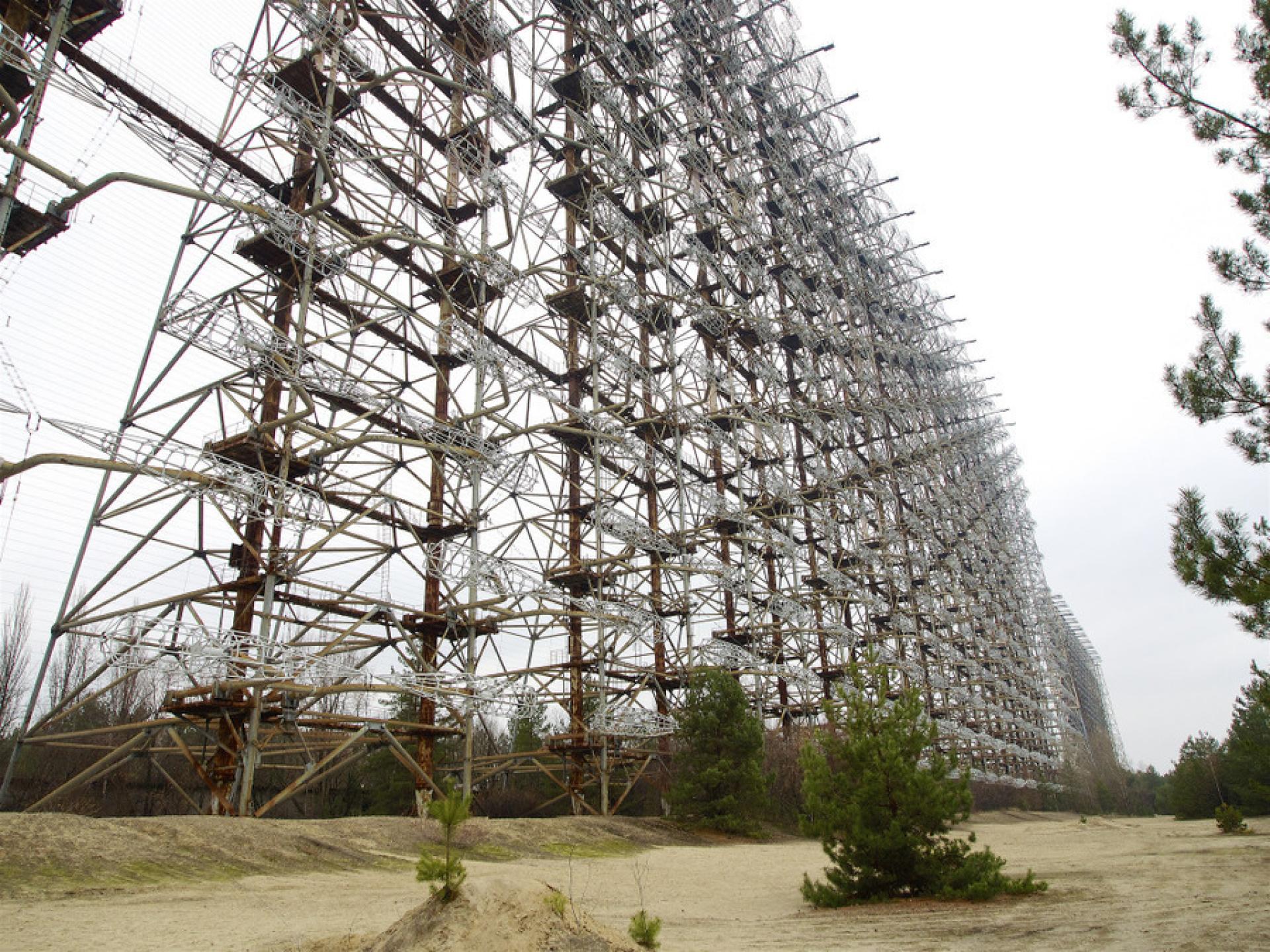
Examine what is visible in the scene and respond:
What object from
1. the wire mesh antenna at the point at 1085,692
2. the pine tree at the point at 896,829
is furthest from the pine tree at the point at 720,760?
the wire mesh antenna at the point at 1085,692

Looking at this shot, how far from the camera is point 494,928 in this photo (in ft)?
15.6

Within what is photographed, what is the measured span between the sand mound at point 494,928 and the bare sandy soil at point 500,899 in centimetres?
1

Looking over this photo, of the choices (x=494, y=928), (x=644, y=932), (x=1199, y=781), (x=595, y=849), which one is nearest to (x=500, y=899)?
(x=494, y=928)

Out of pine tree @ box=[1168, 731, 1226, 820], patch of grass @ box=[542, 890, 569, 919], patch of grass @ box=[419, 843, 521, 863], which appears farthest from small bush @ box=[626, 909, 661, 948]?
pine tree @ box=[1168, 731, 1226, 820]

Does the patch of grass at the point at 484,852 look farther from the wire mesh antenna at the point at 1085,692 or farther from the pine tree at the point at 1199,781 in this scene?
the wire mesh antenna at the point at 1085,692

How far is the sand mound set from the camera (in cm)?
466

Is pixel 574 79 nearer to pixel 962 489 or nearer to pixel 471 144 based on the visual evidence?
pixel 471 144

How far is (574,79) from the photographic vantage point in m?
26.5

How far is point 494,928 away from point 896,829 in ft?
17.4

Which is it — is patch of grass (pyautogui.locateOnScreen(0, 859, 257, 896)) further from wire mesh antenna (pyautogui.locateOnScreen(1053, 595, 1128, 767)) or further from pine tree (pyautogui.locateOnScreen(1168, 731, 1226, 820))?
wire mesh antenna (pyautogui.locateOnScreen(1053, 595, 1128, 767))

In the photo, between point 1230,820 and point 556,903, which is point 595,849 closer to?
point 556,903

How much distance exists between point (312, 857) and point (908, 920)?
738cm

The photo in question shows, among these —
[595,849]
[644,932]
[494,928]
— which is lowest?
[595,849]

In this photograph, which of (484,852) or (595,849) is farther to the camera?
(595,849)
